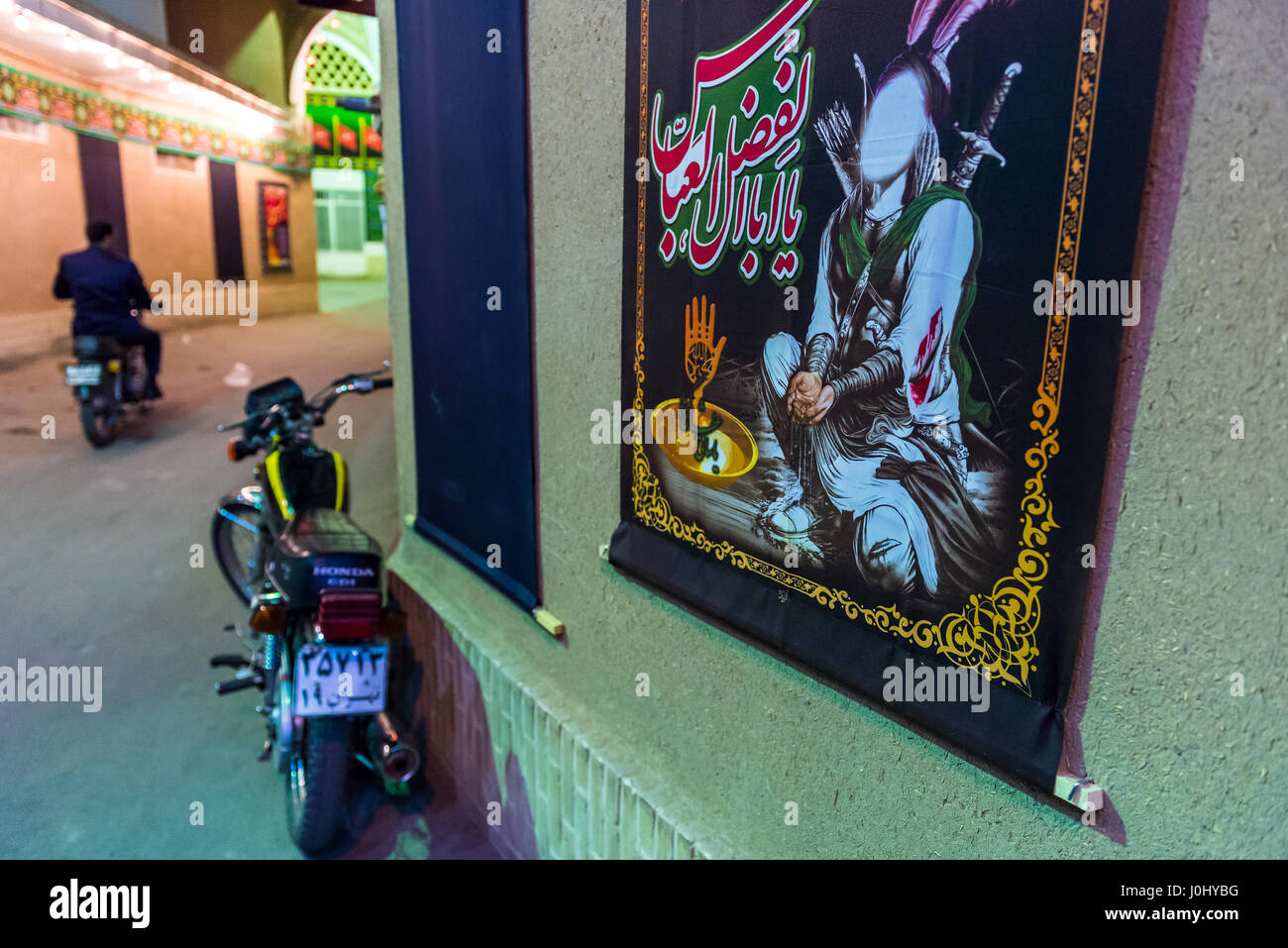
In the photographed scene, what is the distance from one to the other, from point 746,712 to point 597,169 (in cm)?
141

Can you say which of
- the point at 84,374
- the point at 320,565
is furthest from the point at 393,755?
the point at 84,374

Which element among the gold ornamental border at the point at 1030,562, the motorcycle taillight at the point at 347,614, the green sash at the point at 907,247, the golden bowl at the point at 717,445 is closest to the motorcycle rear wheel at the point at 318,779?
the motorcycle taillight at the point at 347,614

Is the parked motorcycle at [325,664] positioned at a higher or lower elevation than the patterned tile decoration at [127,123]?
lower

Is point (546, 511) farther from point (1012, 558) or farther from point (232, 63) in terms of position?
point (232, 63)

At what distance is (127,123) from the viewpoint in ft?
42.2

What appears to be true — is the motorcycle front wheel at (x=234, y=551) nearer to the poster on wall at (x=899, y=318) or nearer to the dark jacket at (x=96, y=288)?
the poster on wall at (x=899, y=318)

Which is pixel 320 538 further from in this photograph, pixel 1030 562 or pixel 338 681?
pixel 1030 562

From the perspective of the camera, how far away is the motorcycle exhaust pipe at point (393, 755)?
9.28 feet

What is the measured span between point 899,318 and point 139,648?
424 centimetres

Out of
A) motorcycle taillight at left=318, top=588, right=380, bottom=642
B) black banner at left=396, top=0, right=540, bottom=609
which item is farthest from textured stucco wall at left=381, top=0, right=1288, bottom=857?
motorcycle taillight at left=318, top=588, right=380, bottom=642

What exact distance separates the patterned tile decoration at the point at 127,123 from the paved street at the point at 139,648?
14.4 feet

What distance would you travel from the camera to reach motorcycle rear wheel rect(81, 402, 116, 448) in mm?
6863
